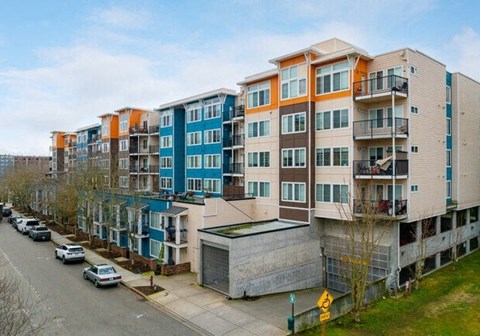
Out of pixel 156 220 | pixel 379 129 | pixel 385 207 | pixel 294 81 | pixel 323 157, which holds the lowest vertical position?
pixel 156 220

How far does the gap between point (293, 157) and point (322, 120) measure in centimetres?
382

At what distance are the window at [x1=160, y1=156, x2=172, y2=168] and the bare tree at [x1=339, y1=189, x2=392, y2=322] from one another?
27170 mm

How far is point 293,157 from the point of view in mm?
30375

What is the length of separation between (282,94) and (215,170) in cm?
1405

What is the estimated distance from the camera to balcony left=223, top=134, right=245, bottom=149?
39.1 m

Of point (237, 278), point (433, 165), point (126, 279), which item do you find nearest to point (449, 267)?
point (433, 165)

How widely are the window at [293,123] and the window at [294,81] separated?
164 cm

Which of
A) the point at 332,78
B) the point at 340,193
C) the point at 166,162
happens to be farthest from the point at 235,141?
the point at 340,193

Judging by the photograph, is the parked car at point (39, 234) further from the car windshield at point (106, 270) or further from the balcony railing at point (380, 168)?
the balcony railing at point (380, 168)

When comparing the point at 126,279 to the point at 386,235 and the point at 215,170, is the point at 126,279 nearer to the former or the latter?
the point at 215,170

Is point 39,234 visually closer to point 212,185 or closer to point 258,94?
point 212,185

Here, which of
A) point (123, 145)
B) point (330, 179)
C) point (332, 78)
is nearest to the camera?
point (332, 78)

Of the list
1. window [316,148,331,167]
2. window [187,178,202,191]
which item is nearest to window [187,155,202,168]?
window [187,178,202,191]

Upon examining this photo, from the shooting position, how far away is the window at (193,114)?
144 feet
